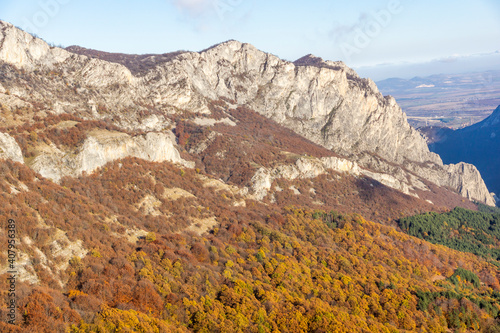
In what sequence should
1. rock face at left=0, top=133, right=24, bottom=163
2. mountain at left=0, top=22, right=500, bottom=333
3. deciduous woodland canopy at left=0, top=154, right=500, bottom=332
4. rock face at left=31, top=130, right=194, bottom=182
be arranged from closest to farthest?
deciduous woodland canopy at left=0, top=154, right=500, bottom=332 < mountain at left=0, top=22, right=500, bottom=333 < rock face at left=0, top=133, right=24, bottom=163 < rock face at left=31, top=130, right=194, bottom=182

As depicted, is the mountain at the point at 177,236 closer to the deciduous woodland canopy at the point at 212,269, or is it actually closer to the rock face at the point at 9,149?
the deciduous woodland canopy at the point at 212,269

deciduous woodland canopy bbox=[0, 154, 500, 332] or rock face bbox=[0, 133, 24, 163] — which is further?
rock face bbox=[0, 133, 24, 163]

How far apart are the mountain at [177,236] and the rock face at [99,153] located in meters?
0.31

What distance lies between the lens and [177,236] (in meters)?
60.8

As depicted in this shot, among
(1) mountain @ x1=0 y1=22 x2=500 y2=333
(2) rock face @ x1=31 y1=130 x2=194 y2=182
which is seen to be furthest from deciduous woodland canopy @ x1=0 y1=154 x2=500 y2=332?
(2) rock face @ x1=31 y1=130 x2=194 y2=182

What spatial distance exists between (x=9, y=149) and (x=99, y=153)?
835 inches

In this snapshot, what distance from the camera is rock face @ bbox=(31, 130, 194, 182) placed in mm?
65775

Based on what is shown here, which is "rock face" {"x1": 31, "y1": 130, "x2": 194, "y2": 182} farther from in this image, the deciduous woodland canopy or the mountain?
the deciduous woodland canopy

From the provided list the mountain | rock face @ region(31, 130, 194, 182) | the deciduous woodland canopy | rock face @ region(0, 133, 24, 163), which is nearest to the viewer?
the deciduous woodland canopy

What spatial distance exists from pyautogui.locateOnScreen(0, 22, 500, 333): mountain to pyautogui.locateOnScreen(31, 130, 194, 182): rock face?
0.31 meters

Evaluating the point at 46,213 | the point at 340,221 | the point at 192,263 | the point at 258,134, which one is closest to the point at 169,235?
the point at 192,263

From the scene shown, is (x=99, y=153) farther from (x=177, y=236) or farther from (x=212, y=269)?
(x=212, y=269)

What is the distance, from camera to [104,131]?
8775 cm

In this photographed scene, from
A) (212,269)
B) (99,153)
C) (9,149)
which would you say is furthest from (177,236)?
(9,149)
